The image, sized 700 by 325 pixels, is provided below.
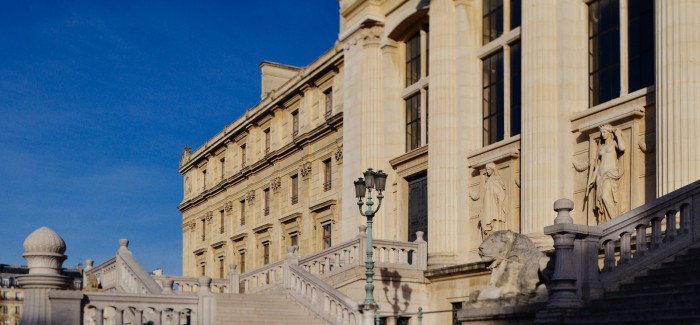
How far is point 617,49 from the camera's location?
2466cm

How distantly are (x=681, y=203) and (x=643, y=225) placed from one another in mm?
733

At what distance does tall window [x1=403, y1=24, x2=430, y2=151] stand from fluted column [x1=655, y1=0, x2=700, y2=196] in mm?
11790

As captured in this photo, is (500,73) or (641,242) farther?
(500,73)

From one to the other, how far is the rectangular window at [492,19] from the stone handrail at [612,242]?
13.1 m

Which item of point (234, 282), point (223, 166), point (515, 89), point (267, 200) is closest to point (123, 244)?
point (234, 282)

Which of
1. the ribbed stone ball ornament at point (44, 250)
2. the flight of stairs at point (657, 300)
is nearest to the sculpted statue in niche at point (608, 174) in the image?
the flight of stairs at point (657, 300)

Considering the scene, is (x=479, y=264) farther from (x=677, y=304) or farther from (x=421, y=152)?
(x=677, y=304)

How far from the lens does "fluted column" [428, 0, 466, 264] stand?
30000mm

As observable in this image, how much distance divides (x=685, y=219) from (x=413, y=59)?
18285 millimetres

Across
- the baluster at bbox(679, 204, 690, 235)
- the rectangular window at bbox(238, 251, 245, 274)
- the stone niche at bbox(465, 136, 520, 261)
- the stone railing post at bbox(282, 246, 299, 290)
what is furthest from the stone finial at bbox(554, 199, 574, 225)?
the rectangular window at bbox(238, 251, 245, 274)

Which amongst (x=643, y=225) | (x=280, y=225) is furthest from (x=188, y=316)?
(x=280, y=225)

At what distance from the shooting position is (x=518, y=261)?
18.6m

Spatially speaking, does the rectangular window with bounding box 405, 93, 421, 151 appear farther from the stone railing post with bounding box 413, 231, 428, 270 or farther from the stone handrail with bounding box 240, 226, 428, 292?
the stone handrail with bounding box 240, 226, 428, 292

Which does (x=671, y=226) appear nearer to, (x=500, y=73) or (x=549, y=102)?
(x=549, y=102)
